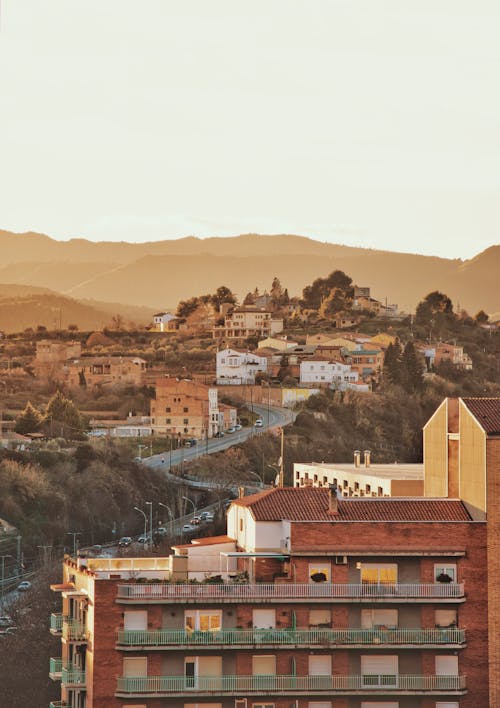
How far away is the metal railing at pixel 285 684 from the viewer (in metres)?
42.2

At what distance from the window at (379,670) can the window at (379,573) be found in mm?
1536

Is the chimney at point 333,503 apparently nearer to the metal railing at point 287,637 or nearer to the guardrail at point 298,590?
the guardrail at point 298,590

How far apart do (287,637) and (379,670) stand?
80.1 inches

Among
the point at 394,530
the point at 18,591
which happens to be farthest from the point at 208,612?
the point at 18,591

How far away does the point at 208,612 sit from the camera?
43062 mm

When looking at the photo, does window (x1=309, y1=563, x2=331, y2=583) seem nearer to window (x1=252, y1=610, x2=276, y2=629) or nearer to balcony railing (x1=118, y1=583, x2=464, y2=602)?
balcony railing (x1=118, y1=583, x2=464, y2=602)

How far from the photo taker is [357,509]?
44125mm

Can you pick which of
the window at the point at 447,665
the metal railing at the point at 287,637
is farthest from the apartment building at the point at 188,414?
the window at the point at 447,665

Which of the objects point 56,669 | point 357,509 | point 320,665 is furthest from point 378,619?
point 56,669

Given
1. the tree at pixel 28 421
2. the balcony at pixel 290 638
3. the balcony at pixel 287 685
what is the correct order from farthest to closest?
the tree at pixel 28 421 → the balcony at pixel 290 638 → the balcony at pixel 287 685

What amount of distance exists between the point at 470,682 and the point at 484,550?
8.65ft

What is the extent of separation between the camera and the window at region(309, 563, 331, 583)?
43.5 meters

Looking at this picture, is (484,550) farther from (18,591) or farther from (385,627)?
(18,591)

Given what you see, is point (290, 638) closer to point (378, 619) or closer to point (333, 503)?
point (378, 619)
